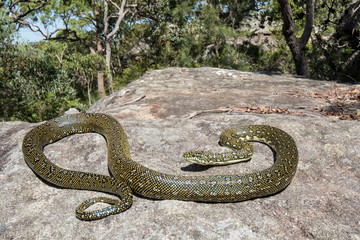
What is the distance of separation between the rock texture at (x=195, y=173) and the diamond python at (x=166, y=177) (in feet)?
0.44

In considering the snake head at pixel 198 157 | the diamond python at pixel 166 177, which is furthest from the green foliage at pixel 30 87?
the snake head at pixel 198 157

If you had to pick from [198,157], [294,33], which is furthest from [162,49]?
[198,157]

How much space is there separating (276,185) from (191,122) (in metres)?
2.78

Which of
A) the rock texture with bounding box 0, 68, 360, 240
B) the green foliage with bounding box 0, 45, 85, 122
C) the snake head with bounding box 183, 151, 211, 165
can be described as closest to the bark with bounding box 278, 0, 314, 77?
the rock texture with bounding box 0, 68, 360, 240

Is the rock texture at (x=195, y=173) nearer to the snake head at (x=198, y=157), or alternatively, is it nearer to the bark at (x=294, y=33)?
the snake head at (x=198, y=157)

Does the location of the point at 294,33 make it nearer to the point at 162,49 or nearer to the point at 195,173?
the point at 195,173

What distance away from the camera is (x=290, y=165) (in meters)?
4.48

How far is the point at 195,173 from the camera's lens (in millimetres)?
4707

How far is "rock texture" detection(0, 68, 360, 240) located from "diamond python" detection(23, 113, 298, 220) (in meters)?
0.13

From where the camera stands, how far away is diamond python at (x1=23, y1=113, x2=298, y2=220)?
4.01m

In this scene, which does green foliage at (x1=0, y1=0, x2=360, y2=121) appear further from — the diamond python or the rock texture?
the diamond python

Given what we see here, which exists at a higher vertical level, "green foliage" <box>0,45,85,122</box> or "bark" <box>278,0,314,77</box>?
"bark" <box>278,0,314,77</box>

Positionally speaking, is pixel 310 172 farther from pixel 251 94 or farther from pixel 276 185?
pixel 251 94

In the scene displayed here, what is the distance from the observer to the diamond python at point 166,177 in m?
4.01
